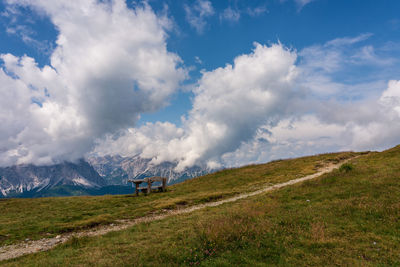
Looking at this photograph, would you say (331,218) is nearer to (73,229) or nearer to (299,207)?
(299,207)

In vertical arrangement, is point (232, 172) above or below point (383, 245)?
above

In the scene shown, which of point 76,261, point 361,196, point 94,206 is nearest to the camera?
point 76,261

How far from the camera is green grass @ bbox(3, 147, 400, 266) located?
345 inches

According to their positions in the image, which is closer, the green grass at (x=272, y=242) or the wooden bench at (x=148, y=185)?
the green grass at (x=272, y=242)

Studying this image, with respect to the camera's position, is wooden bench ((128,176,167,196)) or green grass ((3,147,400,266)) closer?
green grass ((3,147,400,266))

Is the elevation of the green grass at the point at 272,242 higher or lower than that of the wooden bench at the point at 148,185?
lower

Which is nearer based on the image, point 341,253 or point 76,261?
point 341,253

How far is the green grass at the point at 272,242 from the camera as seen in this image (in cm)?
877

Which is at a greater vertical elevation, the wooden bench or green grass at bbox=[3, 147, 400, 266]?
the wooden bench

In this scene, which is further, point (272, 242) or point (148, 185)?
point (148, 185)

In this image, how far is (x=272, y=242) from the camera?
10.2 m

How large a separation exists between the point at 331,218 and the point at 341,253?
4276 millimetres

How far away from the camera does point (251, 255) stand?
9.18 m

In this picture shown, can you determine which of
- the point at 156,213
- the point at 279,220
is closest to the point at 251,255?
the point at 279,220
